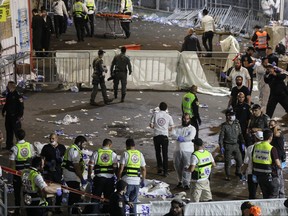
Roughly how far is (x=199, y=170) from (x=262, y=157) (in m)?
1.18

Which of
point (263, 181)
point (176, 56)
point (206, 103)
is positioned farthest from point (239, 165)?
point (176, 56)

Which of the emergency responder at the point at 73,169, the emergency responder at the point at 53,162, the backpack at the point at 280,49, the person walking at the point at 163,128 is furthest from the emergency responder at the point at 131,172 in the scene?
the backpack at the point at 280,49

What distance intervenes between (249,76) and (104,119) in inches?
156

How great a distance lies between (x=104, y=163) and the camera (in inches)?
610

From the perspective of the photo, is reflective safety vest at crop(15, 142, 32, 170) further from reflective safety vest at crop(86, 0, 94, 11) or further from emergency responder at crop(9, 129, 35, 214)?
reflective safety vest at crop(86, 0, 94, 11)

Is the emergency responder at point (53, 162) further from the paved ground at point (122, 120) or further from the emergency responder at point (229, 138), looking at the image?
the emergency responder at point (229, 138)

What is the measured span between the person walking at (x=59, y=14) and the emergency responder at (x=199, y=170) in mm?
16695

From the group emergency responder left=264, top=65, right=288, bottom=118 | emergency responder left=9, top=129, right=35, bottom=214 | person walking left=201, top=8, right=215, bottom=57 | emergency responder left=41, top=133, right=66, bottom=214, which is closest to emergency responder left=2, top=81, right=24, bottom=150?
emergency responder left=9, top=129, right=35, bottom=214

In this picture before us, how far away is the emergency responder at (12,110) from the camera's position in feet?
63.5

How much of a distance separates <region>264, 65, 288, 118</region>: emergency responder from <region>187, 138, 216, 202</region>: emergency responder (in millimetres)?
6189

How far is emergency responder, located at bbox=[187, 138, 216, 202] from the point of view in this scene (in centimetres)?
1577

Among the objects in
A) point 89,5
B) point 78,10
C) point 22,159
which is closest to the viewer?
point 22,159

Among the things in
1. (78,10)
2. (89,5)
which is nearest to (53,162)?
(78,10)

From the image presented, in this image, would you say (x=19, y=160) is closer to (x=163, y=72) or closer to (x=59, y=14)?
(x=163, y=72)
